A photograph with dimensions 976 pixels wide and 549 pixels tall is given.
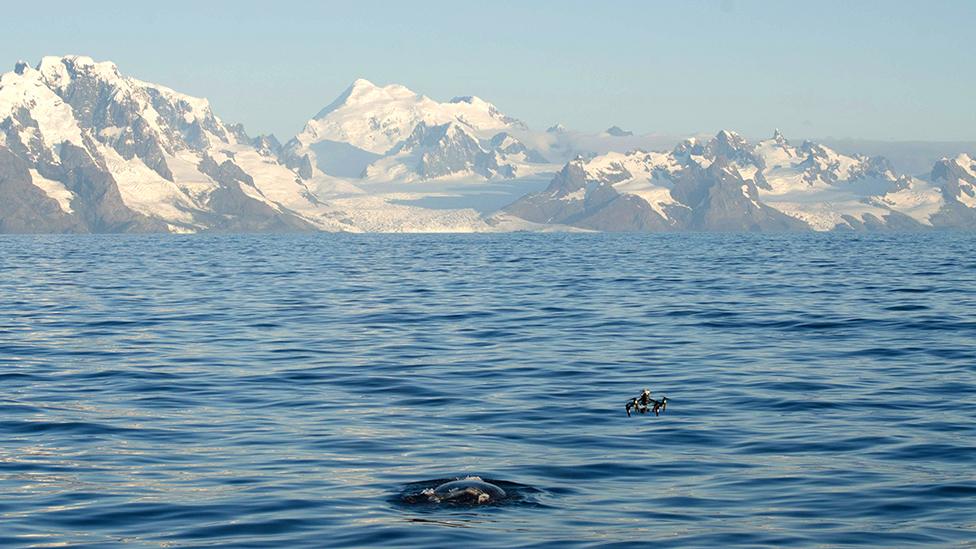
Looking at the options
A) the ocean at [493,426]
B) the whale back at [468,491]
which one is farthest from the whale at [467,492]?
the ocean at [493,426]

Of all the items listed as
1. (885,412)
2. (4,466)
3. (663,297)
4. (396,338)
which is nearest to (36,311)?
(396,338)

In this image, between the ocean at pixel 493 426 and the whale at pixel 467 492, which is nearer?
the ocean at pixel 493 426

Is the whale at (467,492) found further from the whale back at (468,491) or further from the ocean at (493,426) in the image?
the ocean at (493,426)

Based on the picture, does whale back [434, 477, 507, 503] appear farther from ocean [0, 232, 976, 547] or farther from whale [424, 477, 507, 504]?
ocean [0, 232, 976, 547]

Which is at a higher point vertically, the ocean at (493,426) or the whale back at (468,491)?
the whale back at (468,491)

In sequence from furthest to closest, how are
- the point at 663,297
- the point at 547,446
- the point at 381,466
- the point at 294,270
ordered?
the point at 294,270
the point at 663,297
the point at 547,446
the point at 381,466

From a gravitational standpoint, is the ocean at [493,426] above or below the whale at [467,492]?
below

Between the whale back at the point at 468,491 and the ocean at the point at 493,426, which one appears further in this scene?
the whale back at the point at 468,491

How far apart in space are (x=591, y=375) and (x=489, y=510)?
17.4m

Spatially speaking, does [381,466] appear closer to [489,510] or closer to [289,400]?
[489,510]

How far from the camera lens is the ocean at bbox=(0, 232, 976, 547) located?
2208cm

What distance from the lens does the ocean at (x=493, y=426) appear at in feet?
72.4

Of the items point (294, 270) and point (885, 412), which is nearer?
point (885, 412)

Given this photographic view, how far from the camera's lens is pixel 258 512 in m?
22.8
